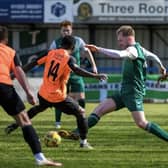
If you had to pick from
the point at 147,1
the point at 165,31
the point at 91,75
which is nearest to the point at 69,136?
the point at 91,75

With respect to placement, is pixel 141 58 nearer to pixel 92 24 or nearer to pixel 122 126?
pixel 122 126

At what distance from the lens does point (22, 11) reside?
122 feet

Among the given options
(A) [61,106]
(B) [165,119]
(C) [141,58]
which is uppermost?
(C) [141,58]

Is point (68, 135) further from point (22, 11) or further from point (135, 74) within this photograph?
point (22, 11)

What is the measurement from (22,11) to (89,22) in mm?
3455

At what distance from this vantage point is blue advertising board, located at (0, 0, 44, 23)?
3695cm

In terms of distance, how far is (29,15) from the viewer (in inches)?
1465

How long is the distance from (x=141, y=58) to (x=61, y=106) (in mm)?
1387

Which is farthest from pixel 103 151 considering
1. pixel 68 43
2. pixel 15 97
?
pixel 15 97

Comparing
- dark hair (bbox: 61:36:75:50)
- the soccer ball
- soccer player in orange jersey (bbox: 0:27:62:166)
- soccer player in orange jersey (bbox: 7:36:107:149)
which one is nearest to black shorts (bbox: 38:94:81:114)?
soccer player in orange jersey (bbox: 7:36:107:149)

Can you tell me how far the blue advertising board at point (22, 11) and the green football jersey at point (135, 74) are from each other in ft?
87.1

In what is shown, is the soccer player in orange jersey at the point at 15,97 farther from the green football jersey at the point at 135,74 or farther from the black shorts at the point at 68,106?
the green football jersey at the point at 135,74

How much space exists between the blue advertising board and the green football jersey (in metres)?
26.6

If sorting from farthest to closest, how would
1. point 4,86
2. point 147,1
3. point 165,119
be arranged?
1. point 147,1
2. point 165,119
3. point 4,86
